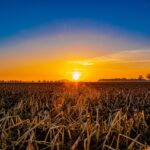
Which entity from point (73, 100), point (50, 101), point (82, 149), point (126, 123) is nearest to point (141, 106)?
point (73, 100)

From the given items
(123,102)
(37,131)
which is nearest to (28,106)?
(123,102)

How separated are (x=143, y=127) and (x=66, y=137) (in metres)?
2.14

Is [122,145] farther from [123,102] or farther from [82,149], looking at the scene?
[123,102]

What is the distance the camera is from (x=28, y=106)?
12250 millimetres

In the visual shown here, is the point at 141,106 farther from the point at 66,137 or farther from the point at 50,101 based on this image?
the point at 66,137

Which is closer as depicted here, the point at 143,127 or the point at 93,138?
the point at 93,138

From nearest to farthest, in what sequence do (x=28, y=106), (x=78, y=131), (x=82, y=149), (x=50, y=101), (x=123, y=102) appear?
(x=82, y=149) < (x=78, y=131) < (x=28, y=106) < (x=123, y=102) < (x=50, y=101)

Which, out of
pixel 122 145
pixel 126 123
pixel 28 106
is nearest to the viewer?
pixel 122 145

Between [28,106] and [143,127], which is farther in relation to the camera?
[28,106]

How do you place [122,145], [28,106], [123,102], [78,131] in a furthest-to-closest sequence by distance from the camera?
[123,102] → [28,106] → [78,131] → [122,145]

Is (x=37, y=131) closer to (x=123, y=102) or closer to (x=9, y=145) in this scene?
(x=9, y=145)

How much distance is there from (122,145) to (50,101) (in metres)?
8.69

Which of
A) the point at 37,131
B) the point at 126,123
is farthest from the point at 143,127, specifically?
the point at 37,131

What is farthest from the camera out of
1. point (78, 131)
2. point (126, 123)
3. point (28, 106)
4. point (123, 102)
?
point (123, 102)
